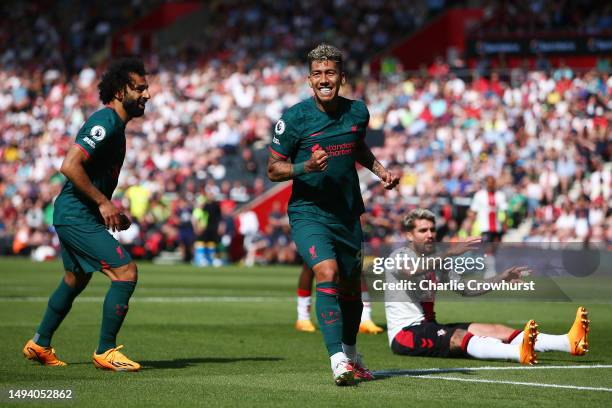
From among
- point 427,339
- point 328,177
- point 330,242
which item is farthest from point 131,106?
point 427,339

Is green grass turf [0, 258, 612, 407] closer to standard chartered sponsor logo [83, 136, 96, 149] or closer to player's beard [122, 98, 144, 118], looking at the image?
standard chartered sponsor logo [83, 136, 96, 149]

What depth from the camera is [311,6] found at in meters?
45.2

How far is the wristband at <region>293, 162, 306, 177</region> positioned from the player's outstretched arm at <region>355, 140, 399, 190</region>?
2.29ft

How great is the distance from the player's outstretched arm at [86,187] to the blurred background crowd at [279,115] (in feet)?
46.8

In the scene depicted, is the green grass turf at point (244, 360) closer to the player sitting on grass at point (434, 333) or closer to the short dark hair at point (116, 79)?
the player sitting on grass at point (434, 333)

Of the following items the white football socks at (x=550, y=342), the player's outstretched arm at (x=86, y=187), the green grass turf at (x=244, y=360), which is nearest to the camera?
the green grass turf at (x=244, y=360)

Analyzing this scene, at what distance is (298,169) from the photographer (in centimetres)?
887

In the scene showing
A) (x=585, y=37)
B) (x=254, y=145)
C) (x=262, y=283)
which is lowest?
(x=262, y=283)

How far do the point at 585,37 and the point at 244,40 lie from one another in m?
15.9

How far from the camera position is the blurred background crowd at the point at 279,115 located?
29.1m

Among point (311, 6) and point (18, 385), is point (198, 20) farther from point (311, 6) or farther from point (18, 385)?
point (18, 385)

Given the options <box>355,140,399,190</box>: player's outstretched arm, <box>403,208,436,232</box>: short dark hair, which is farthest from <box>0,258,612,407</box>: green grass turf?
<box>355,140,399,190</box>: player's outstretched arm

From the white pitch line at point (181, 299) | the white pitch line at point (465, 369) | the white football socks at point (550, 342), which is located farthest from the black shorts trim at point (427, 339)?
the white pitch line at point (181, 299)

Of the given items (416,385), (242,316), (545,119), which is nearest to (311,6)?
(545,119)
